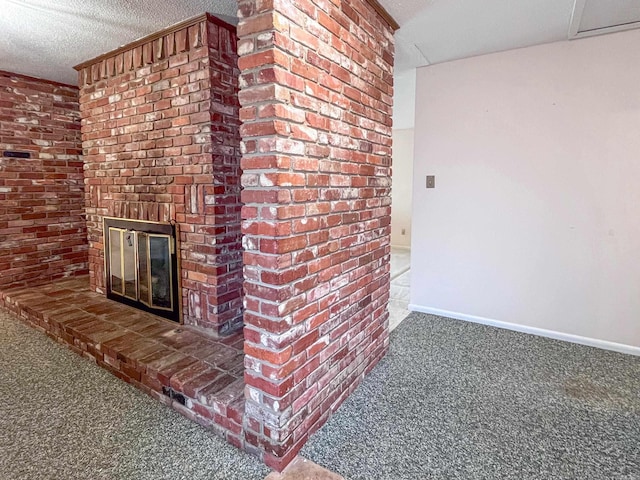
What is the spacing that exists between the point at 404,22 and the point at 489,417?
7.38 feet

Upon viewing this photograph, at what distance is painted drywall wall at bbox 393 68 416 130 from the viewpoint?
10.9 feet

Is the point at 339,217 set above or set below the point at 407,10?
below

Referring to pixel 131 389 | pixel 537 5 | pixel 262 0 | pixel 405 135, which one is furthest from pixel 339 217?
pixel 405 135

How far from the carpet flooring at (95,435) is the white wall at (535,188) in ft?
7.42

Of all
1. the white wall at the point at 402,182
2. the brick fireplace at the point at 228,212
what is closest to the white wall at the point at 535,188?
the brick fireplace at the point at 228,212

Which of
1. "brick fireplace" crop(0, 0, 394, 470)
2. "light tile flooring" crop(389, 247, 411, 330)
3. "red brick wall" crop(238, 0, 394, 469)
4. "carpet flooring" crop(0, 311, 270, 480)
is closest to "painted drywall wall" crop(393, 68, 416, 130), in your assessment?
"brick fireplace" crop(0, 0, 394, 470)

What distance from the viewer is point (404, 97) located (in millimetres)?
4066

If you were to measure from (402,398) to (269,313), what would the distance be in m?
1.00

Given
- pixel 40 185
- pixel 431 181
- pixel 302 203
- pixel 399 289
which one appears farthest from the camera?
pixel 399 289

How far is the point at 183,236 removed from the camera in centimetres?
237

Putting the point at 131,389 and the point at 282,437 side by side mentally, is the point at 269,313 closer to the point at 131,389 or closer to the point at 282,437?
the point at 282,437

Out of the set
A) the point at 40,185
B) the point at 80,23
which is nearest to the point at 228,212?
the point at 80,23

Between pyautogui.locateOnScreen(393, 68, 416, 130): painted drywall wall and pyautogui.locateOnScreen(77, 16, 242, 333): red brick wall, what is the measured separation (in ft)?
5.68

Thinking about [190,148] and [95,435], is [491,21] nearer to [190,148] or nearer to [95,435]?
[190,148]
